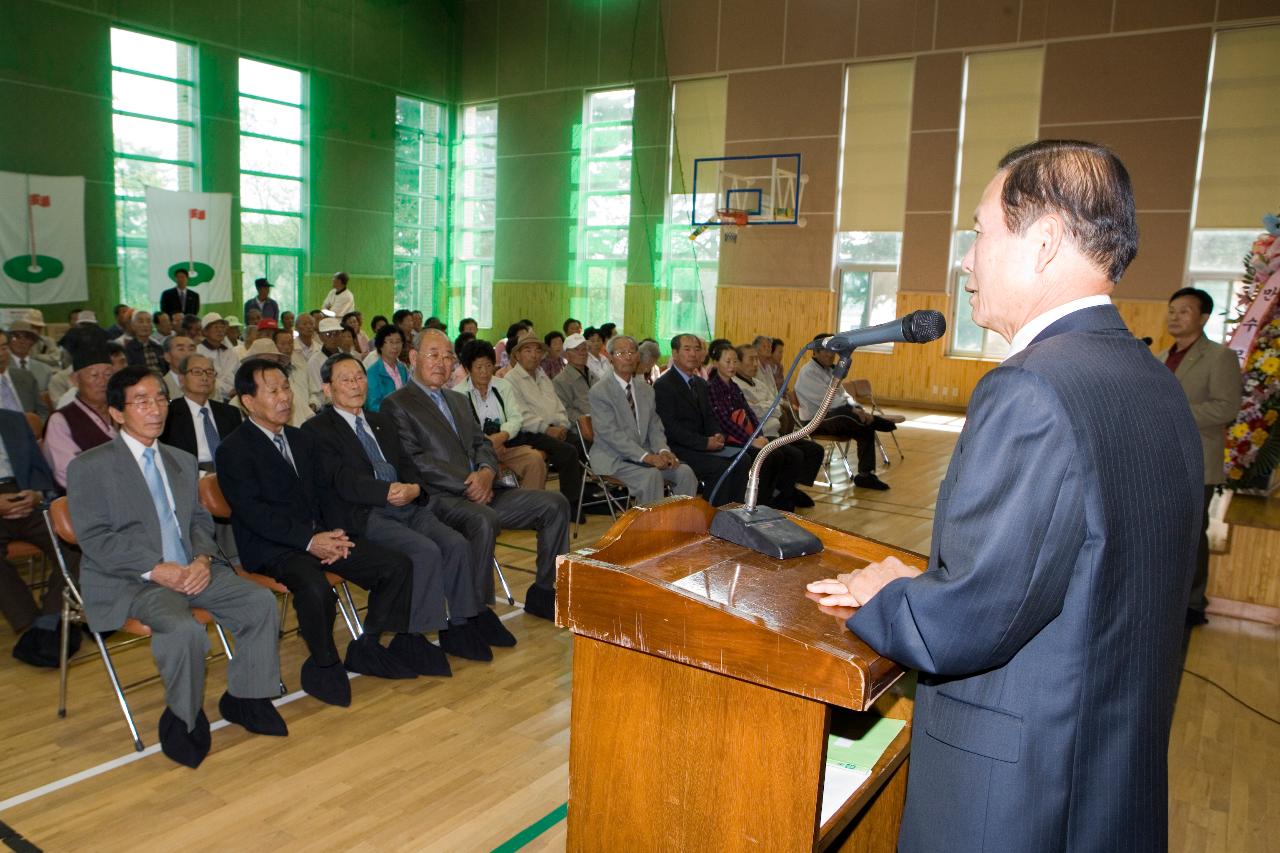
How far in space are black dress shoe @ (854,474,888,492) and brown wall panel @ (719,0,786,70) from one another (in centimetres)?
968

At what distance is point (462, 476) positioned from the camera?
4.43 metres

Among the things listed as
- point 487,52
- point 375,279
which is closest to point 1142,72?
point 487,52

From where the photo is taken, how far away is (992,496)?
1.06m

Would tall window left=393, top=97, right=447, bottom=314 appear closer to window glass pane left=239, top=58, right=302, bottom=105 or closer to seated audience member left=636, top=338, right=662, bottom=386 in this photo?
window glass pane left=239, top=58, right=302, bottom=105

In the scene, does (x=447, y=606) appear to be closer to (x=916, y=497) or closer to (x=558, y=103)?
(x=916, y=497)

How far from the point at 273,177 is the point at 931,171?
11.0m

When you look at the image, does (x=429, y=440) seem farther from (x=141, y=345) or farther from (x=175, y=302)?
(x=175, y=302)

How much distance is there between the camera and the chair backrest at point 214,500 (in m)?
3.67

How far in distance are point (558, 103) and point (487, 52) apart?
2.16 metres

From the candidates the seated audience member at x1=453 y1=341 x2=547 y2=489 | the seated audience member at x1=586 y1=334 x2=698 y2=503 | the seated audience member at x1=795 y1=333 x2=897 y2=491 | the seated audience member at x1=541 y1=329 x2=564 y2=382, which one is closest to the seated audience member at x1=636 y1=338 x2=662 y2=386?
the seated audience member at x1=541 y1=329 x2=564 y2=382

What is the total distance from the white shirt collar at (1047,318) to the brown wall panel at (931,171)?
13.9 meters

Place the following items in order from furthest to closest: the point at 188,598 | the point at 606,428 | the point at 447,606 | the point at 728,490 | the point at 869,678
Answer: the point at 728,490 → the point at 606,428 → the point at 447,606 → the point at 188,598 → the point at 869,678

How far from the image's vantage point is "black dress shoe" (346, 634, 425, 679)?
3703 millimetres

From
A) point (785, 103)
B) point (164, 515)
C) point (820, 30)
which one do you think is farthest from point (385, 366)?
point (820, 30)
